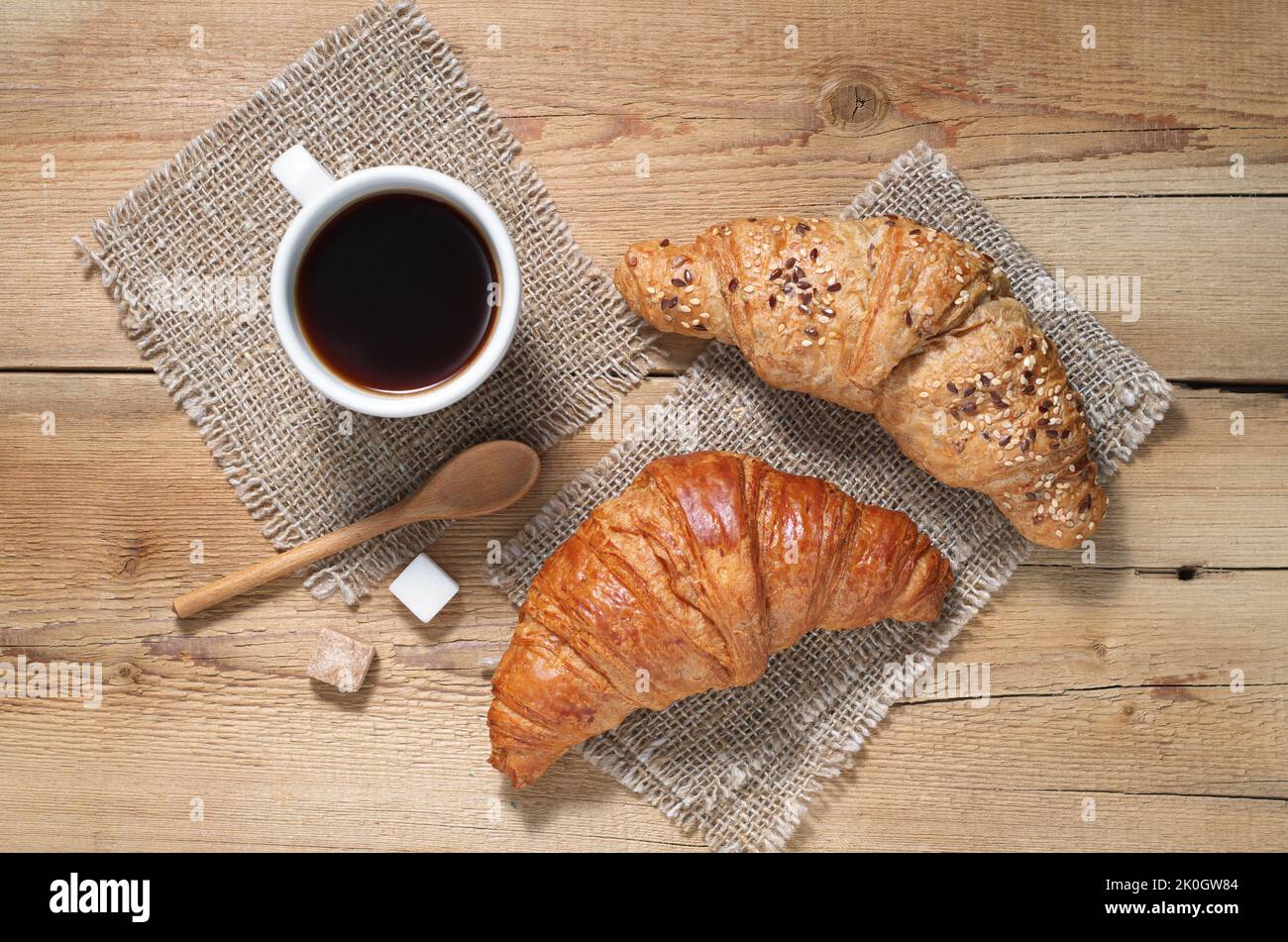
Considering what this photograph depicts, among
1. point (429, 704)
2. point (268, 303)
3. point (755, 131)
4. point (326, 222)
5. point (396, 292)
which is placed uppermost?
point (755, 131)

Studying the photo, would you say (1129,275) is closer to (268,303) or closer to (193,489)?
(268,303)

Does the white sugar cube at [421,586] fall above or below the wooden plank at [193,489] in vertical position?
below

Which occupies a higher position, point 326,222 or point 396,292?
point 326,222

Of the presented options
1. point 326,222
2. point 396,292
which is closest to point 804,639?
point 396,292

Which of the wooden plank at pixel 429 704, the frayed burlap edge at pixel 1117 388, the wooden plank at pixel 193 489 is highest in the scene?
the frayed burlap edge at pixel 1117 388

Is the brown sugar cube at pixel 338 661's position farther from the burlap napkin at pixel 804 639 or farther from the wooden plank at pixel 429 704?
the burlap napkin at pixel 804 639

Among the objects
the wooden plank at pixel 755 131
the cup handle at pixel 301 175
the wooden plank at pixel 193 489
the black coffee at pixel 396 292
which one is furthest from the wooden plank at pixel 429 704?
the cup handle at pixel 301 175
